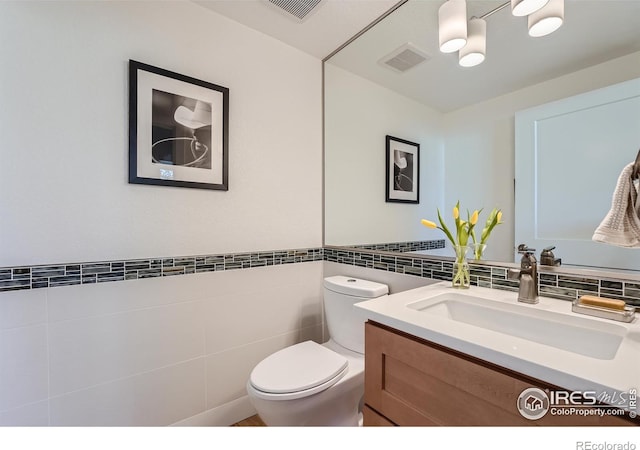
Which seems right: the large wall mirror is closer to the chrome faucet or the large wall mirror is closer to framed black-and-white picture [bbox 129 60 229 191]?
the chrome faucet

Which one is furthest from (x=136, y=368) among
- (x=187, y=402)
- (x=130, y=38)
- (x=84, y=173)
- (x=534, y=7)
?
(x=534, y=7)

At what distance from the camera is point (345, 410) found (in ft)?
4.26

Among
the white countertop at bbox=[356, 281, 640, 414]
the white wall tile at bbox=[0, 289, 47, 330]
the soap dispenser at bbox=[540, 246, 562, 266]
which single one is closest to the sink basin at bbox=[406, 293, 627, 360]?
the white countertop at bbox=[356, 281, 640, 414]

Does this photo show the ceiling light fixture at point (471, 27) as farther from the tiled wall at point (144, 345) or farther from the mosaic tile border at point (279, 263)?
the tiled wall at point (144, 345)

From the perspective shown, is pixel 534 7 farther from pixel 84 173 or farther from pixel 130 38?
pixel 84 173

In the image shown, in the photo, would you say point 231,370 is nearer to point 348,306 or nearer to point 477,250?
point 348,306

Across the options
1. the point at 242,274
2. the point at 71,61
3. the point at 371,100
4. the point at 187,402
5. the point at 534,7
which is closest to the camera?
the point at 534,7

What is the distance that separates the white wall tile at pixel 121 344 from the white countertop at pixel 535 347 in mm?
935

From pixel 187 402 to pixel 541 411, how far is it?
1.46 m

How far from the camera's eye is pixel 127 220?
1257 mm

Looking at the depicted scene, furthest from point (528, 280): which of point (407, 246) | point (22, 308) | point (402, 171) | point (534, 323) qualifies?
A: point (22, 308)

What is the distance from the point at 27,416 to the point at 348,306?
1352 mm
